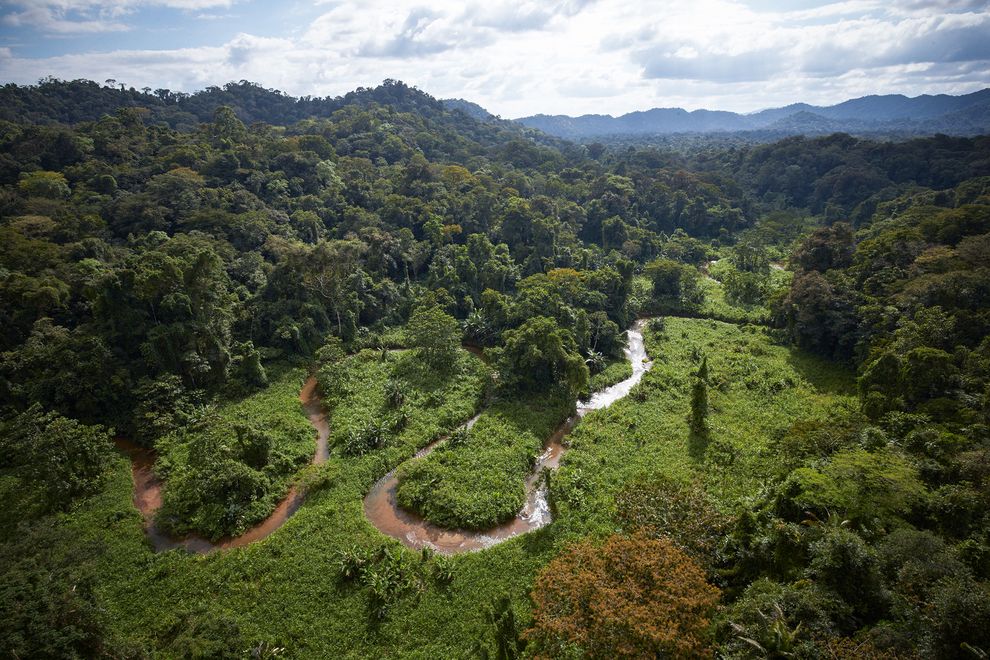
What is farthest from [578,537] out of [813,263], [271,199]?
[271,199]

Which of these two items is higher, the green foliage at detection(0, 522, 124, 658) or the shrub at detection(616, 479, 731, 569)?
the green foliage at detection(0, 522, 124, 658)

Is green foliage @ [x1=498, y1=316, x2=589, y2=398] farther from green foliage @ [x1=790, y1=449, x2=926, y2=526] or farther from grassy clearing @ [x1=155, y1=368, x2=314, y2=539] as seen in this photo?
green foliage @ [x1=790, y1=449, x2=926, y2=526]

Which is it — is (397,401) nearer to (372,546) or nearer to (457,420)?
(457,420)

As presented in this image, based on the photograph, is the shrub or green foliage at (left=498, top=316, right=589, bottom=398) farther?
green foliage at (left=498, top=316, right=589, bottom=398)

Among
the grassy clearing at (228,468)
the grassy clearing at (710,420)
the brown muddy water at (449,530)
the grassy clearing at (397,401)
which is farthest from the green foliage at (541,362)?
the grassy clearing at (228,468)

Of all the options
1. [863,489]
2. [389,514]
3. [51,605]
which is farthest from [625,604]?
[51,605]

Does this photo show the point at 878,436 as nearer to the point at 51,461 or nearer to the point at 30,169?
the point at 51,461

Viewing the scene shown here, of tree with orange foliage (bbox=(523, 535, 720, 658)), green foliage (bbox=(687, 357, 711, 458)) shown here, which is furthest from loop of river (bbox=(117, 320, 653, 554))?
green foliage (bbox=(687, 357, 711, 458))
